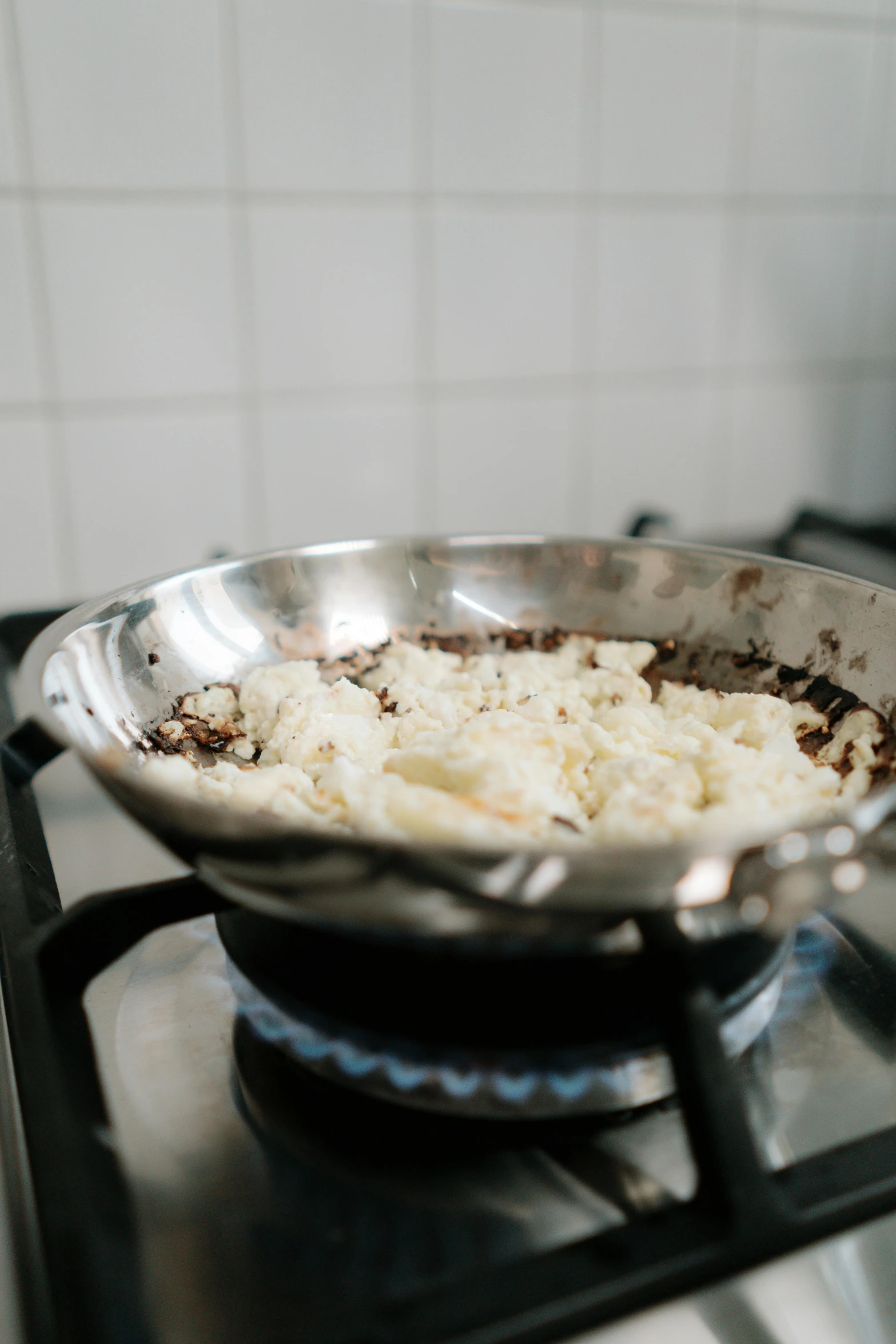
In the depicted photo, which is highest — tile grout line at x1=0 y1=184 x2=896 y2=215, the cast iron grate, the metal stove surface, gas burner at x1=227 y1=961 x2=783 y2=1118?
tile grout line at x1=0 y1=184 x2=896 y2=215

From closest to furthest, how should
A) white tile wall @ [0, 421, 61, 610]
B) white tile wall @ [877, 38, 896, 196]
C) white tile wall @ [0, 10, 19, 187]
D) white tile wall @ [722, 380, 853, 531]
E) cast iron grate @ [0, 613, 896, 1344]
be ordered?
1. cast iron grate @ [0, 613, 896, 1344]
2. white tile wall @ [0, 10, 19, 187]
3. white tile wall @ [0, 421, 61, 610]
4. white tile wall @ [877, 38, 896, 196]
5. white tile wall @ [722, 380, 853, 531]

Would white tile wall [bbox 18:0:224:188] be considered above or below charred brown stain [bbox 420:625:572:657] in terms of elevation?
above

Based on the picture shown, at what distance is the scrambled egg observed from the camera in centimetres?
41

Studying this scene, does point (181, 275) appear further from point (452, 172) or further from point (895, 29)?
point (895, 29)

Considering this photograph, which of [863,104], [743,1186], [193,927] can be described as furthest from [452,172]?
[743,1186]

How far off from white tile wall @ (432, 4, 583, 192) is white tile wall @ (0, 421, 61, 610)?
0.54 metres

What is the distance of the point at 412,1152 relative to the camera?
40 cm

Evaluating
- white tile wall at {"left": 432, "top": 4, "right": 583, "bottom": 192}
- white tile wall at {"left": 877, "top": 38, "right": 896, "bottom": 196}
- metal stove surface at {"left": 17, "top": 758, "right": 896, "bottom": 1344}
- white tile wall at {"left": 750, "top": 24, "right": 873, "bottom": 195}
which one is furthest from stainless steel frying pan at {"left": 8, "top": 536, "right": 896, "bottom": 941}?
white tile wall at {"left": 877, "top": 38, "right": 896, "bottom": 196}

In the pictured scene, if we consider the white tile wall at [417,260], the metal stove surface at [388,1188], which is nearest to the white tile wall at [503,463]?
the white tile wall at [417,260]

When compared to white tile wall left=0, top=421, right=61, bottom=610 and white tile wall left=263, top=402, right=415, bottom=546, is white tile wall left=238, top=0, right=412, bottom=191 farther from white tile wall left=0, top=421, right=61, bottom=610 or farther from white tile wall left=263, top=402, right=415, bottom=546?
white tile wall left=0, top=421, right=61, bottom=610

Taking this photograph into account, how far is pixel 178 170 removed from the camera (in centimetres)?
95

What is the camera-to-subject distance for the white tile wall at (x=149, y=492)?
40.0 inches

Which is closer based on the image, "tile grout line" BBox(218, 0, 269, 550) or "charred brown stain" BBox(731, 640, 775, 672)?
"charred brown stain" BBox(731, 640, 775, 672)

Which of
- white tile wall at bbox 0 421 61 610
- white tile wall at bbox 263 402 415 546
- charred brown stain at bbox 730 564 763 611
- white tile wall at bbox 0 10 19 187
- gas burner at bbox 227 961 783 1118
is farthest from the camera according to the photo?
white tile wall at bbox 263 402 415 546
